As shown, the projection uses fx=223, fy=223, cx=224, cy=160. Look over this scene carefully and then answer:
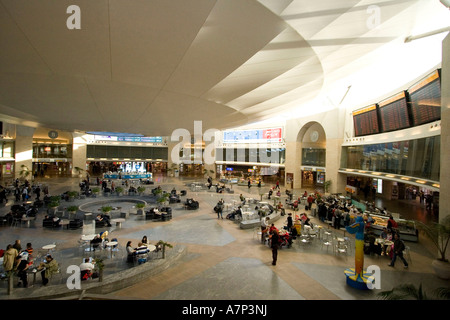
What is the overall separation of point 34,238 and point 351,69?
1733 centimetres

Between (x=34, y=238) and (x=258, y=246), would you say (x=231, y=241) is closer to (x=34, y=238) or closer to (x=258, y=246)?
(x=258, y=246)

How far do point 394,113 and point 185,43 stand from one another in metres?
14.9

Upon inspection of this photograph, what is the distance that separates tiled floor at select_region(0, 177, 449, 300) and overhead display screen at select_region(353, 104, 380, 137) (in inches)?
380

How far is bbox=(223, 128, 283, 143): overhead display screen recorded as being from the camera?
32.2 metres

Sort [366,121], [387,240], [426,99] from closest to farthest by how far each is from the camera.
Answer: [387,240] < [426,99] < [366,121]

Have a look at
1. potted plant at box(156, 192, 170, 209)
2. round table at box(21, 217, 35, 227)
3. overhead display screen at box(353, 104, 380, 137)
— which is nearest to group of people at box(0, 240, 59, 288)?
round table at box(21, 217, 35, 227)

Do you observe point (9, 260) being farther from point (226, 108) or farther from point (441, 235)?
point (441, 235)

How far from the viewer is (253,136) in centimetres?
3625

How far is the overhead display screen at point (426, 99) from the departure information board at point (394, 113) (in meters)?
0.72

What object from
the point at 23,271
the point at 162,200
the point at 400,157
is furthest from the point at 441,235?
the point at 162,200

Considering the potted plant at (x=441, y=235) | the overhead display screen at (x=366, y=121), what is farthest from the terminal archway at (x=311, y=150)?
the potted plant at (x=441, y=235)

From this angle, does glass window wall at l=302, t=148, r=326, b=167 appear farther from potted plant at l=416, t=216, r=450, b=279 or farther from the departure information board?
potted plant at l=416, t=216, r=450, b=279

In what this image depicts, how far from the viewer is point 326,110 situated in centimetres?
2423
